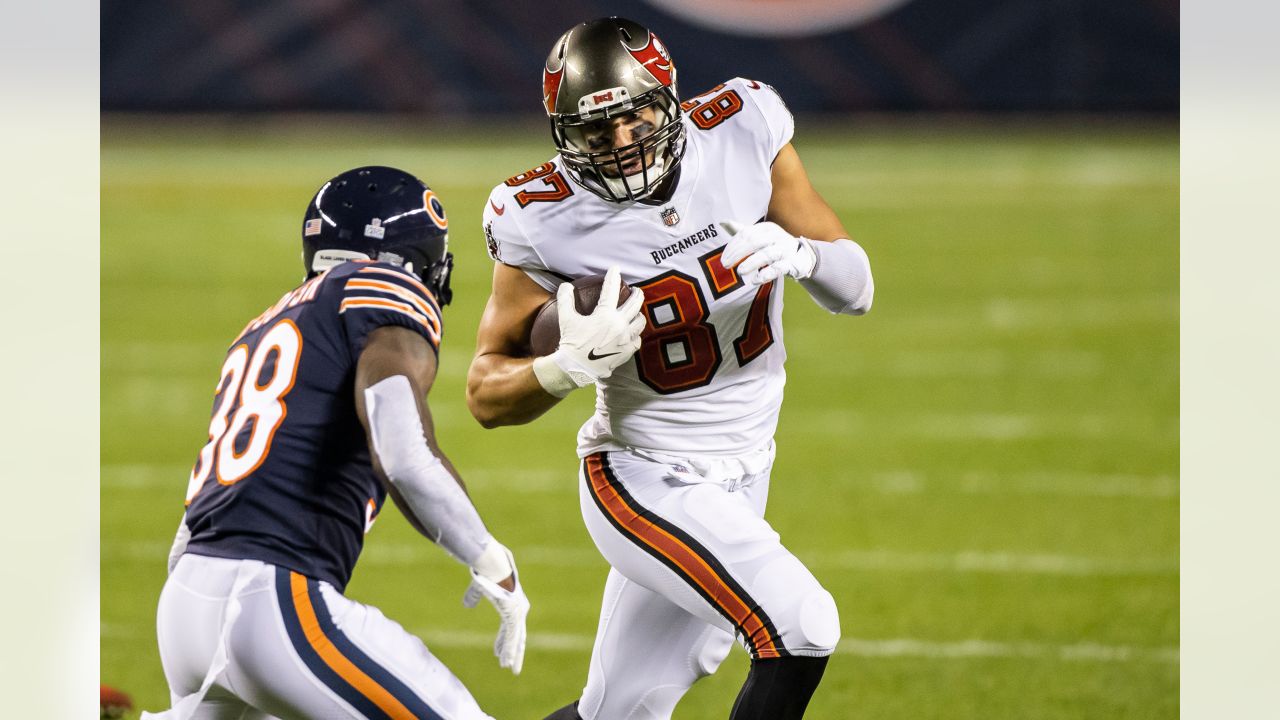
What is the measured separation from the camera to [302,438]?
1.97 meters

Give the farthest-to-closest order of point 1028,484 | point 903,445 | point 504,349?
point 903,445 < point 1028,484 < point 504,349

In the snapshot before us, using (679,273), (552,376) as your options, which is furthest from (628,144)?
(552,376)

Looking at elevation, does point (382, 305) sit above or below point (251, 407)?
above

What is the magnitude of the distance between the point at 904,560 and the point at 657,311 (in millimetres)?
2106

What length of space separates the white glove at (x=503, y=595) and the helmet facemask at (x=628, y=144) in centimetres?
62

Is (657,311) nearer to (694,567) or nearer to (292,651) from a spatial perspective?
(694,567)

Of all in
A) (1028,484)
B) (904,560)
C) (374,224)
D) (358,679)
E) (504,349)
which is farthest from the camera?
(1028,484)

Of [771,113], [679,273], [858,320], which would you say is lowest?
[858,320]

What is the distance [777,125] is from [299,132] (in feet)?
32.2

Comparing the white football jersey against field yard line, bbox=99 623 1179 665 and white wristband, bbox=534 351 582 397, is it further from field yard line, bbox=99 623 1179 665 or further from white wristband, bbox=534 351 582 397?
field yard line, bbox=99 623 1179 665

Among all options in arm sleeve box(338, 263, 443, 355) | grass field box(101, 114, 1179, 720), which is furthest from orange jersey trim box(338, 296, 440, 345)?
grass field box(101, 114, 1179, 720)

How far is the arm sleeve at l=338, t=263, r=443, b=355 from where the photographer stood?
198 cm

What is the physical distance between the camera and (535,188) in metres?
2.40
